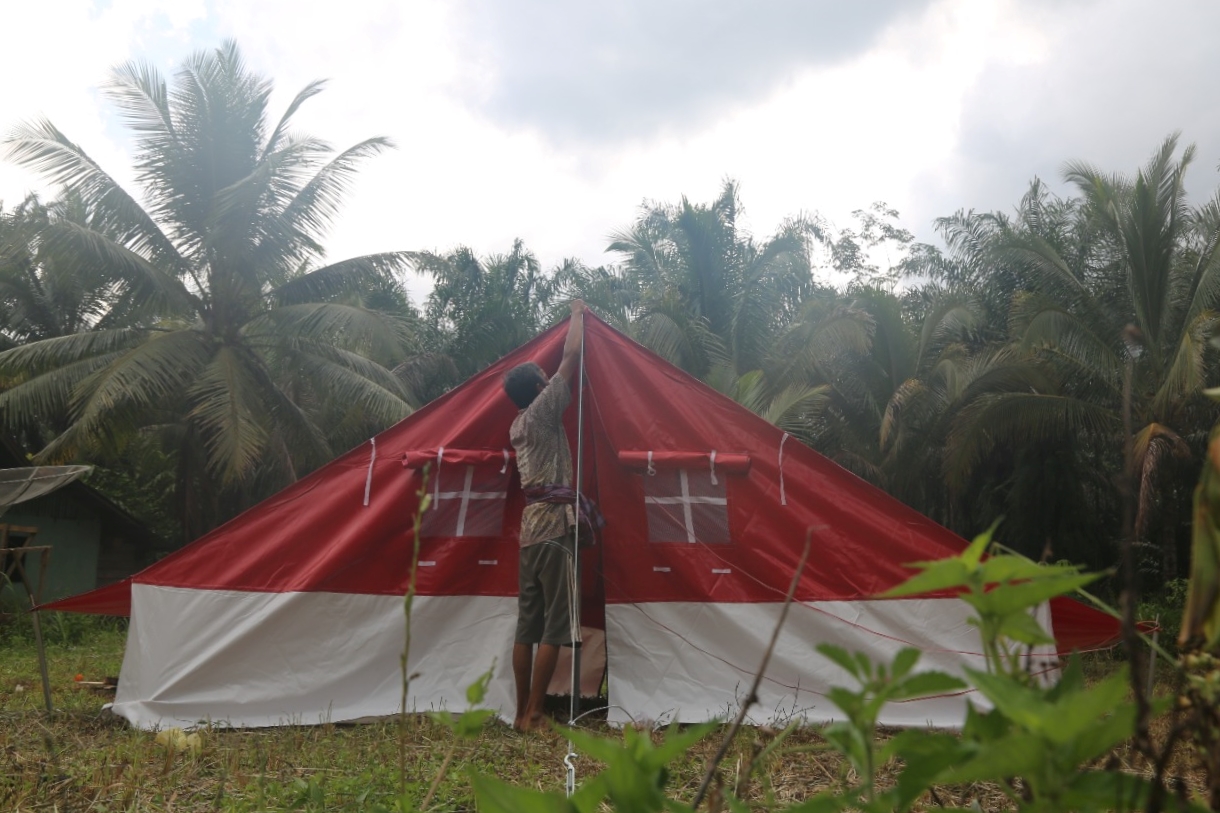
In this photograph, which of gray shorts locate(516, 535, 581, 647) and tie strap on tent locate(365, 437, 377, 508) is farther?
tie strap on tent locate(365, 437, 377, 508)

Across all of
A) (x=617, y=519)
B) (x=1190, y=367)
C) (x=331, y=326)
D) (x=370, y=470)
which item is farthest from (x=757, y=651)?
(x=331, y=326)

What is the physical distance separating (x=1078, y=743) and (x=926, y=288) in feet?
65.1

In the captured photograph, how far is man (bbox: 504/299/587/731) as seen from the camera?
4160mm

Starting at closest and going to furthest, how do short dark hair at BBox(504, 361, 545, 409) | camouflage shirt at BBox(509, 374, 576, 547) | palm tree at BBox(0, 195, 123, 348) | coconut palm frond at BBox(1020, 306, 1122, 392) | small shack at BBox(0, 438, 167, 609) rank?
camouflage shirt at BBox(509, 374, 576, 547), short dark hair at BBox(504, 361, 545, 409), coconut palm frond at BBox(1020, 306, 1122, 392), palm tree at BBox(0, 195, 123, 348), small shack at BBox(0, 438, 167, 609)

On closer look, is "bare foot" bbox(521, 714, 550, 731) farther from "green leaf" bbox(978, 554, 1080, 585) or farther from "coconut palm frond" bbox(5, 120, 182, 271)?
"coconut palm frond" bbox(5, 120, 182, 271)

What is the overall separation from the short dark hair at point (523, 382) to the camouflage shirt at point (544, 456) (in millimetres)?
74

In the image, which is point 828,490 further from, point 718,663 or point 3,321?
point 3,321

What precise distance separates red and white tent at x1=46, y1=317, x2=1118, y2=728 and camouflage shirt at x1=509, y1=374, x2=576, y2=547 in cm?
32

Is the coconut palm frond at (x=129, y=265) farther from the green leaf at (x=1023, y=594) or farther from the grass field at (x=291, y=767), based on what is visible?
the green leaf at (x=1023, y=594)

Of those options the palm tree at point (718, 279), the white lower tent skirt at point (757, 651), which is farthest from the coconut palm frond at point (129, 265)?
the white lower tent skirt at point (757, 651)

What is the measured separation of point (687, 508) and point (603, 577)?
0.47m

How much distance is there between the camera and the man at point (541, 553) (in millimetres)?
4160

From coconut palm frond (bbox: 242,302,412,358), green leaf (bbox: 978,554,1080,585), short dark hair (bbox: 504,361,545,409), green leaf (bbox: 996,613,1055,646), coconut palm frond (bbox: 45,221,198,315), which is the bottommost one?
green leaf (bbox: 996,613,1055,646)

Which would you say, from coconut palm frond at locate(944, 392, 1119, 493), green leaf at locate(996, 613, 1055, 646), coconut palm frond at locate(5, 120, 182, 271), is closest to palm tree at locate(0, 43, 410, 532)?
coconut palm frond at locate(5, 120, 182, 271)
